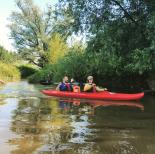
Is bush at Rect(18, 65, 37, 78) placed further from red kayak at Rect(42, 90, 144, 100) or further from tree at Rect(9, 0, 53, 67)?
red kayak at Rect(42, 90, 144, 100)

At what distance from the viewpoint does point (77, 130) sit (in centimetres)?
1105

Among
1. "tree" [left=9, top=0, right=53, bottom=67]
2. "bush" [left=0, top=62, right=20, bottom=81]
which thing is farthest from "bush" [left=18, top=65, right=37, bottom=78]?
"bush" [left=0, top=62, right=20, bottom=81]

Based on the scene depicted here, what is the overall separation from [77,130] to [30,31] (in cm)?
4217

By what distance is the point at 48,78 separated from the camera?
3916 centimetres

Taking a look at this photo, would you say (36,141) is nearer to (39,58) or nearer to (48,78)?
(48,78)

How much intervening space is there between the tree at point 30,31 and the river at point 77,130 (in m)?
35.7

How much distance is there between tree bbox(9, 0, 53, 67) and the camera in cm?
5156

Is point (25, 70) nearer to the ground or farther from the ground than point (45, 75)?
farther from the ground

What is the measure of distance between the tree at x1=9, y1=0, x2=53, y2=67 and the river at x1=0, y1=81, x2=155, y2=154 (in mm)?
35685

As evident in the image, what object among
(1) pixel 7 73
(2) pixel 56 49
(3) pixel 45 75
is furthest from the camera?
(2) pixel 56 49

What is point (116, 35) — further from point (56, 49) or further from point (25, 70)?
point (25, 70)

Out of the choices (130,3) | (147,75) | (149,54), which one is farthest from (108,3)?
(147,75)

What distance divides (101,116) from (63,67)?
57.1ft

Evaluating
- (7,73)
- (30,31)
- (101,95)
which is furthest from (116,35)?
(30,31)
